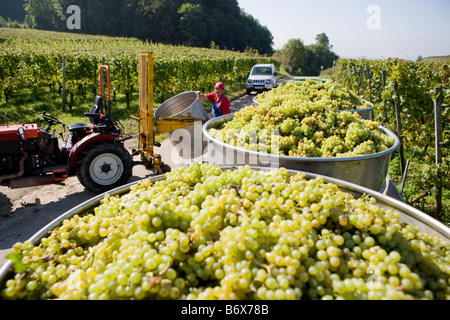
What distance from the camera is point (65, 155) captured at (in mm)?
4883

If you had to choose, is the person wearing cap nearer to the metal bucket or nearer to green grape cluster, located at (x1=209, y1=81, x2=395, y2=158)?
the metal bucket

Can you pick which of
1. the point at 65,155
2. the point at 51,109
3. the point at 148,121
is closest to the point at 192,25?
the point at 51,109

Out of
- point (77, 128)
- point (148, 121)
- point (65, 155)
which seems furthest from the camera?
point (148, 121)

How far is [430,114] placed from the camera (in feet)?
20.3

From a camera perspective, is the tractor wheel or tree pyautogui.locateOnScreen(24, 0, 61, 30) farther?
tree pyautogui.locateOnScreen(24, 0, 61, 30)

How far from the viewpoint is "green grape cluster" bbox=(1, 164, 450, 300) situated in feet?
3.49

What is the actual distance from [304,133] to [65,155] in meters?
4.07

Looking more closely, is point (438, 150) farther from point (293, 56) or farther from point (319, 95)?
point (293, 56)

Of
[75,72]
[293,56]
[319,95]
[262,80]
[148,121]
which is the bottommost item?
[148,121]

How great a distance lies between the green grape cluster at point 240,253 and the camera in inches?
41.8

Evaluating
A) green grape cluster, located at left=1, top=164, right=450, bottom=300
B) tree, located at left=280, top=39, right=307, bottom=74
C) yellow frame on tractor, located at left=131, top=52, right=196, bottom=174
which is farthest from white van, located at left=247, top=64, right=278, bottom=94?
tree, located at left=280, top=39, right=307, bottom=74

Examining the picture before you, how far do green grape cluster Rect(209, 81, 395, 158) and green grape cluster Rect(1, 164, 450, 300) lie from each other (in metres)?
1.28

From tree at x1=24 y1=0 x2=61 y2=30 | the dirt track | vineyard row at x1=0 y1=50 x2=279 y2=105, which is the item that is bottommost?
the dirt track

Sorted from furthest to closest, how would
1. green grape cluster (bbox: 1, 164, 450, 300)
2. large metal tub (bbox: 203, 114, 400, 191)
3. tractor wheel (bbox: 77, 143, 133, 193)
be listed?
tractor wheel (bbox: 77, 143, 133, 193) < large metal tub (bbox: 203, 114, 400, 191) < green grape cluster (bbox: 1, 164, 450, 300)
